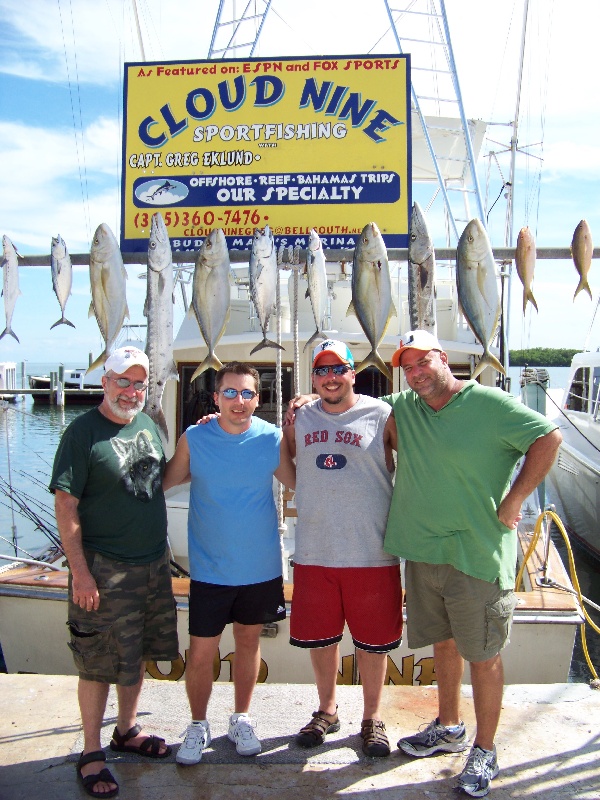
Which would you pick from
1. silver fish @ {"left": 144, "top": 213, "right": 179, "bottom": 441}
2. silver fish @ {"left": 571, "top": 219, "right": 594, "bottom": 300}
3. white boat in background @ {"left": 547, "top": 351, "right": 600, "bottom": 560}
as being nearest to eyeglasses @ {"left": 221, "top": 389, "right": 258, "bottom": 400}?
silver fish @ {"left": 144, "top": 213, "right": 179, "bottom": 441}

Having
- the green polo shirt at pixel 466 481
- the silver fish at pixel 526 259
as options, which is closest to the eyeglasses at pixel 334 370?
the green polo shirt at pixel 466 481

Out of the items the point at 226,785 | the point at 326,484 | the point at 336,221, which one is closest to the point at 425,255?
the point at 336,221

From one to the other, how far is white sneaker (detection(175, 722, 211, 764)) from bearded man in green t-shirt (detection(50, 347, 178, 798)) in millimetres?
106

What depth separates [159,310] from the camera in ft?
10.8

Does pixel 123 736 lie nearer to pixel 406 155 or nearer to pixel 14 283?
pixel 14 283

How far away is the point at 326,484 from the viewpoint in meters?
2.81

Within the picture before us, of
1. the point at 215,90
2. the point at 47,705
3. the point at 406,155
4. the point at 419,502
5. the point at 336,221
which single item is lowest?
the point at 47,705

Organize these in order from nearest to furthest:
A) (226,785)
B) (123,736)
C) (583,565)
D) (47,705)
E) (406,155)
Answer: (226,785), (123,736), (47,705), (406,155), (583,565)

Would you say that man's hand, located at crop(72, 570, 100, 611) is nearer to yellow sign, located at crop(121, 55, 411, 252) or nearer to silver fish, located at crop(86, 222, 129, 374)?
silver fish, located at crop(86, 222, 129, 374)

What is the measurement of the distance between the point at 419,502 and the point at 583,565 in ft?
33.7

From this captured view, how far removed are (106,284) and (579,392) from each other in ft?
40.1

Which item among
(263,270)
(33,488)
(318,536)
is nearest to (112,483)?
(318,536)

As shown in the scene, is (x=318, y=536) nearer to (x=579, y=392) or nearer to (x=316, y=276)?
(x=316, y=276)

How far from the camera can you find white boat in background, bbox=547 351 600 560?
11.2m
